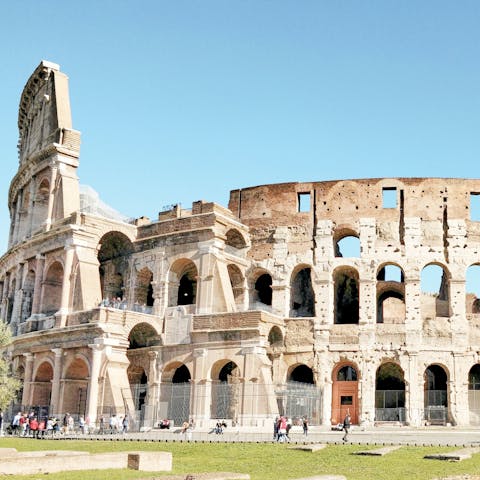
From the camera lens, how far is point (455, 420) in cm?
3150

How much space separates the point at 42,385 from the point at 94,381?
4914 millimetres

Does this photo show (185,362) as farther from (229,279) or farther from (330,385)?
(330,385)

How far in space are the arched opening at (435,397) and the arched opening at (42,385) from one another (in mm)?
16519

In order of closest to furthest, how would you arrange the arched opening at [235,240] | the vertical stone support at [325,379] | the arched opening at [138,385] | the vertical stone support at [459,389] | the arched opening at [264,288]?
the vertical stone support at [459,389]
the vertical stone support at [325,379]
the arched opening at [138,385]
the arched opening at [235,240]
the arched opening at [264,288]

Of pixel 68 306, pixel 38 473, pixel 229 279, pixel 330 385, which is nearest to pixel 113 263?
pixel 68 306

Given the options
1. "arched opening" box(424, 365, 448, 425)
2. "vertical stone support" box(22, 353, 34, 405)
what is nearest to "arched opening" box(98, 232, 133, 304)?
"vertical stone support" box(22, 353, 34, 405)

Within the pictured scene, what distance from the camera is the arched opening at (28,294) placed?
124ft

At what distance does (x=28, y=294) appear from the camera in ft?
125

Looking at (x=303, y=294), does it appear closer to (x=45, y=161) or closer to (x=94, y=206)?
(x=94, y=206)

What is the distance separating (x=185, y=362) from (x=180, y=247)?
5.24m

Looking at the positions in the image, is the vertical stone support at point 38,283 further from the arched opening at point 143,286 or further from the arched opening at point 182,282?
the arched opening at point 182,282

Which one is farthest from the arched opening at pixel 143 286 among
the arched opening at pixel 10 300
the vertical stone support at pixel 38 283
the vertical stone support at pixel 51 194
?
the arched opening at pixel 10 300

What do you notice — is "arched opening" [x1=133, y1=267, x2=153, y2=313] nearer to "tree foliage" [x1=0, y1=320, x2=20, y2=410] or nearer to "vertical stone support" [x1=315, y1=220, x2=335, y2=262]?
"tree foliage" [x1=0, y1=320, x2=20, y2=410]

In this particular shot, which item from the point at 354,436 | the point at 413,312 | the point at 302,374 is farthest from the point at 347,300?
the point at 354,436
